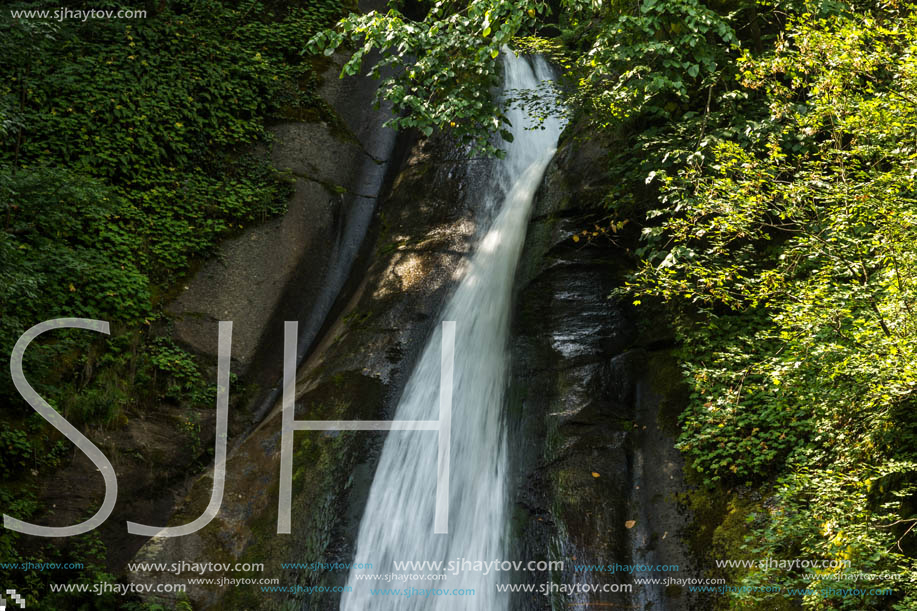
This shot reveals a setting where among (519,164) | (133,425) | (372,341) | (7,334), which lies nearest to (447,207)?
(519,164)

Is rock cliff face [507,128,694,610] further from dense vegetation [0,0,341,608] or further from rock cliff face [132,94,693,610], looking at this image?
dense vegetation [0,0,341,608]

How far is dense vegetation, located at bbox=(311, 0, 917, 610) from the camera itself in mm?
4688

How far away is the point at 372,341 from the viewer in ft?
28.9

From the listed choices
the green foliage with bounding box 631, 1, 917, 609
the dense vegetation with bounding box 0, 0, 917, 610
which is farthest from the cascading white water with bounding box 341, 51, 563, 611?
the green foliage with bounding box 631, 1, 917, 609

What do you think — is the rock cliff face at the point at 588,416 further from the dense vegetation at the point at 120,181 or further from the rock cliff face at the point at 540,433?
the dense vegetation at the point at 120,181

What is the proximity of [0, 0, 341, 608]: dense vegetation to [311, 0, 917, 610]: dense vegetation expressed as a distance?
156 inches

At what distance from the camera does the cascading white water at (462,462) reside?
258 inches

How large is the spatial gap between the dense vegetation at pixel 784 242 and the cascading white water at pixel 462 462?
5.50ft

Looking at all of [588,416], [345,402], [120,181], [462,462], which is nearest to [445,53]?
[345,402]

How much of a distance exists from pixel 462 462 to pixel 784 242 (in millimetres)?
3916

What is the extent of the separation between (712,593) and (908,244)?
2.97 m

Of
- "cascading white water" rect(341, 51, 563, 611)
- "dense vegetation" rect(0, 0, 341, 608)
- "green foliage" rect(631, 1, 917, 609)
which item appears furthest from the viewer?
"dense vegetation" rect(0, 0, 341, 608)

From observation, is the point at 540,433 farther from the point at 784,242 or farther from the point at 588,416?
the point at 784,242

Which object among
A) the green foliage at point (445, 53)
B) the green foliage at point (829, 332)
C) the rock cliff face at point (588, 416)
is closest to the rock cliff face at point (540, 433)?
the rock cliff face at point (588, 416)
